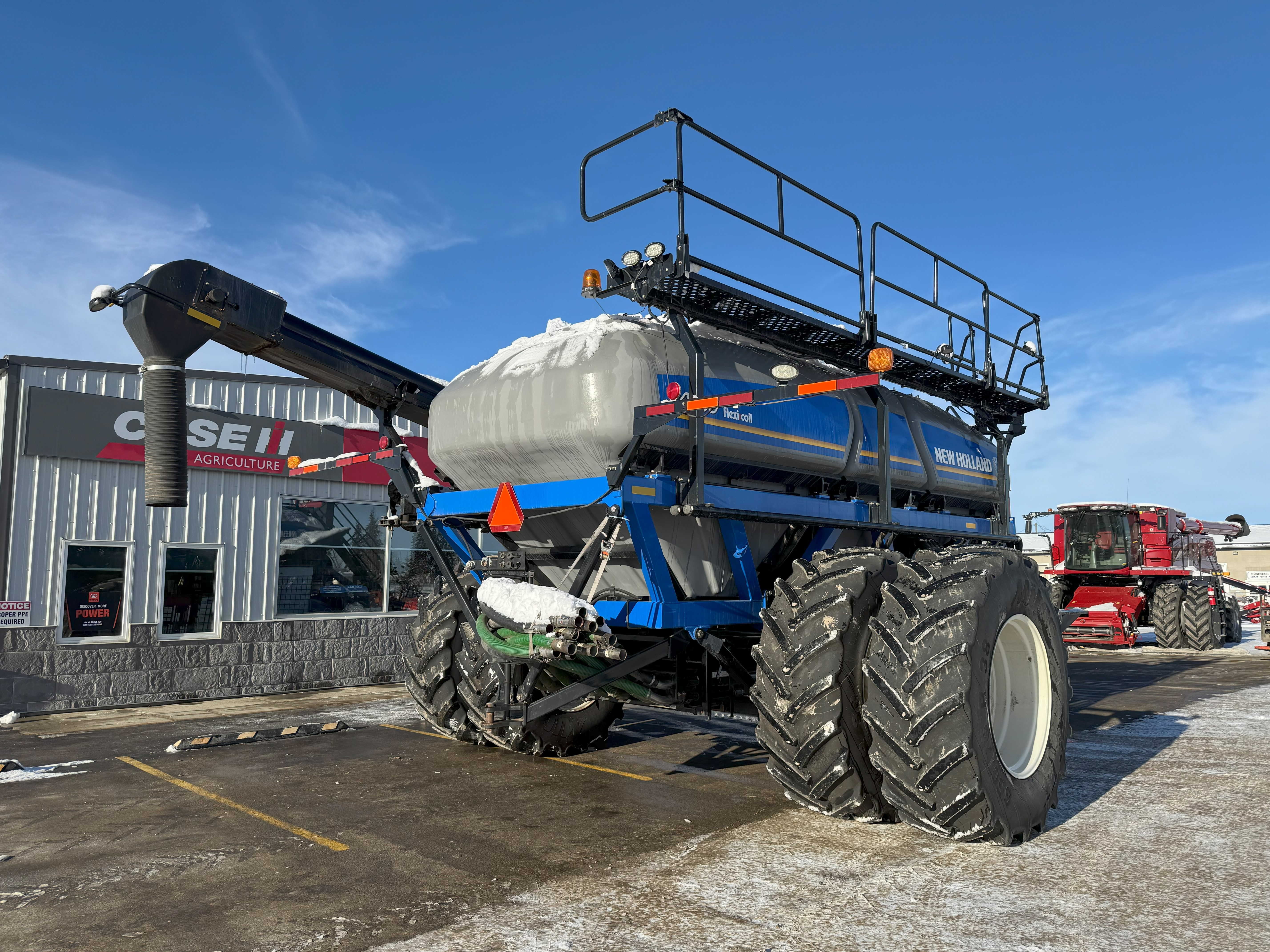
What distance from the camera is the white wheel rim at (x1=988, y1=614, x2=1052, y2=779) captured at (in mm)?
5598

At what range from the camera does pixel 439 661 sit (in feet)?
24.0

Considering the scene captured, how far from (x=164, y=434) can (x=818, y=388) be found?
12.7 ft

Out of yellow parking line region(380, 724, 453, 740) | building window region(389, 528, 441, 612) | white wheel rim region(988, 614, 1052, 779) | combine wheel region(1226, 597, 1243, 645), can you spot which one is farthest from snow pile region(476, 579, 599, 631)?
combine wheel region(1226, 597, 1243, 645)

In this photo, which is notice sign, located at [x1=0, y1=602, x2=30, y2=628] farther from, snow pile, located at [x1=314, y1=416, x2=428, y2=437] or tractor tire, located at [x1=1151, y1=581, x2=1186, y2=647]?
tractor tire, located at [x1=1151, y1=581, x2=1186, y2=647]

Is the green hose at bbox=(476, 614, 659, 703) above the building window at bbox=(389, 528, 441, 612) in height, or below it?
below

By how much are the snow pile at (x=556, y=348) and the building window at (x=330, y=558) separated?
777 cm

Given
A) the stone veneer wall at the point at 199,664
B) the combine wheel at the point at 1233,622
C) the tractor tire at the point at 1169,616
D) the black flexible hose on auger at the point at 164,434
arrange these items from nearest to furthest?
the black flexible hose on auger at the point at 164,434, the stone veneer wall at the point at 199,664, the tractor tire at the point at 1169,616, the combine wheel at the point at 1233,622

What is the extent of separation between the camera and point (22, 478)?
11148 millimetres

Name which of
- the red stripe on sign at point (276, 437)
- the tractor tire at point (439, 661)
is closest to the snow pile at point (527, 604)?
the tractor tire at point (439, 661)

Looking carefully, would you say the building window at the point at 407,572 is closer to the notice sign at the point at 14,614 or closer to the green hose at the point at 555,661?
the notice sign at the point at 14,614

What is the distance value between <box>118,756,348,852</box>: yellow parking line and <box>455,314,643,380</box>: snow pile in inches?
118

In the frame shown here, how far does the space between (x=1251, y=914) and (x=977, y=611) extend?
170 centimetres

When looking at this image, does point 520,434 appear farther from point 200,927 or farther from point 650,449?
point 200,927

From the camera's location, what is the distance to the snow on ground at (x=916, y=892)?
3689mm
